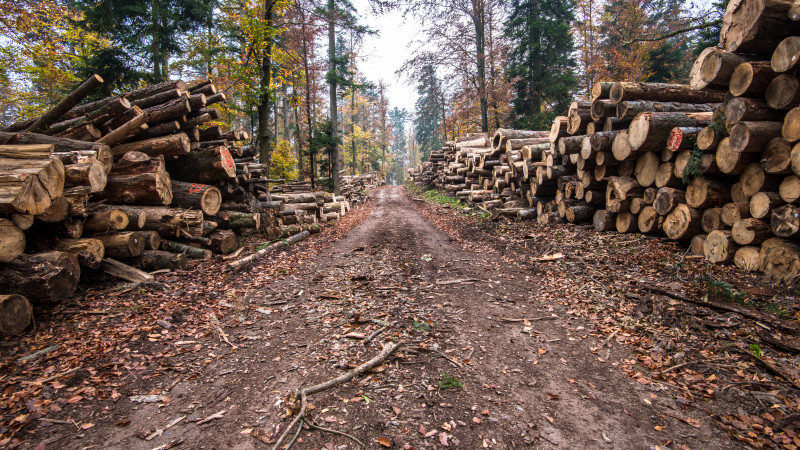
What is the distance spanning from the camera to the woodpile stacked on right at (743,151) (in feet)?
15.3

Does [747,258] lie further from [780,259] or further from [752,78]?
[752,78]

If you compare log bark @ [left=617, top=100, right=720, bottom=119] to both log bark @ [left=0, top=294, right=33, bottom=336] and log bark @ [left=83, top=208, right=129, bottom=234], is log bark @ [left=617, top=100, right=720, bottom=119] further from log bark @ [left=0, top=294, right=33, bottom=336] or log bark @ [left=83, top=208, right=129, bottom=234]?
log bark @ [left=0, top=294, right=33, bottom=336]

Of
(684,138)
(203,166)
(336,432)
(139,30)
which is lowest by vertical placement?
(336,432)

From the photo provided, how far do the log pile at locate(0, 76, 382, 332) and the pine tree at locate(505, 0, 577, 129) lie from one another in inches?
657

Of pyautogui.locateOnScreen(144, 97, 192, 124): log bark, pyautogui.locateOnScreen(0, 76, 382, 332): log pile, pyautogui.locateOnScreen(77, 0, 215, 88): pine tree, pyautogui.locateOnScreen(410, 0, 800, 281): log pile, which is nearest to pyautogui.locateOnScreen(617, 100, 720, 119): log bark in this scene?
pyautogui.locateOnScreen(410, 0, 800, 281): log pile

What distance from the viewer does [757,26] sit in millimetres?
4875

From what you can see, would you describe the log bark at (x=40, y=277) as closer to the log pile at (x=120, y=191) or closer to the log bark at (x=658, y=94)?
the log pile at (x=120, y=191)

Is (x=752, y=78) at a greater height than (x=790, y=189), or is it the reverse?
(x=752, y=78)

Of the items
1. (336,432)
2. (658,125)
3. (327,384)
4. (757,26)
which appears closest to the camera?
(336,432)

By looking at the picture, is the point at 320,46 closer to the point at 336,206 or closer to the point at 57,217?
the point at 336,206

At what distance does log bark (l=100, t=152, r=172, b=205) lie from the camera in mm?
7055

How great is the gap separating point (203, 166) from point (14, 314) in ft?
17.5

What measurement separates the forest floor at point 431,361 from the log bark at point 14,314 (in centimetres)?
17

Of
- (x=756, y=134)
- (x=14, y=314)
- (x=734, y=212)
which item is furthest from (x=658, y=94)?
(x=14, y=314)
